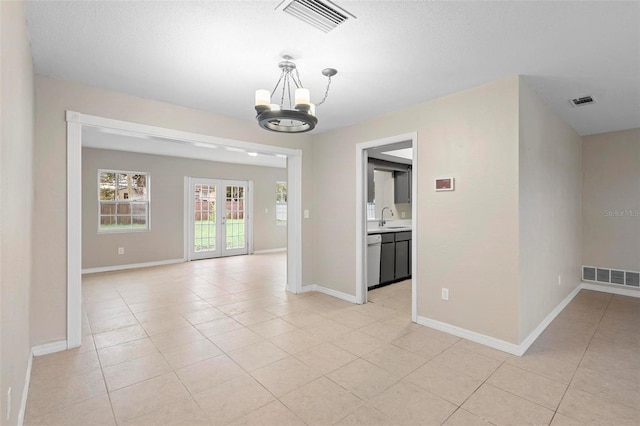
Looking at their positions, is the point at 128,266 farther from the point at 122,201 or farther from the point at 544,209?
the point at 544,209

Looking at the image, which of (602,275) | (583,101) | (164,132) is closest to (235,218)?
(164,132)

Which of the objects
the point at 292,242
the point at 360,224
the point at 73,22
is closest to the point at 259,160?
the point at 292,242

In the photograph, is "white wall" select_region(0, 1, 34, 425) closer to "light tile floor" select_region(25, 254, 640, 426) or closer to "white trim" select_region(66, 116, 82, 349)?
"light tile floor" select_region(25, 254, 640, 426)

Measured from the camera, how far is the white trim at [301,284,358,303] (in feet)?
14.2

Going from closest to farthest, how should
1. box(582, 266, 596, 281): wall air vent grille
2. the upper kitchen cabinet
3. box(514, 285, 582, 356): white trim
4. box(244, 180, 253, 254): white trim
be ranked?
1. box(514, 285, 582, 356): white trim
2. box(582, 266, 596, 281): wall air vent grille
3. the upper kitchen cabinet
4. box(244, 180, 253, 254): white trim

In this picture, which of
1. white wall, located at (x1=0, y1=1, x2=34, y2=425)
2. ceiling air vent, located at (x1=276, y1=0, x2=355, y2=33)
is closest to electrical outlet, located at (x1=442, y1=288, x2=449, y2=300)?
ceiling air vent, located at (x1=276, y1=0, x2=355, y2=33)

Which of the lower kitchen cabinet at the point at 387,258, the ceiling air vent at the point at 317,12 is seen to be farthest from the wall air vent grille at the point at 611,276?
the ceiling air vent at the point at 317,12

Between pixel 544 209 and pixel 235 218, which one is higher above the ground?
pixel 544 209

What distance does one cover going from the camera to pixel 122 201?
21.5 feet

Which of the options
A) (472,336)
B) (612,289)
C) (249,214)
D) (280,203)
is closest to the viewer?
(472,336)

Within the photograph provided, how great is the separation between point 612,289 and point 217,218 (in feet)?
25.3

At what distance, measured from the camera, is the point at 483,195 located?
117 inches

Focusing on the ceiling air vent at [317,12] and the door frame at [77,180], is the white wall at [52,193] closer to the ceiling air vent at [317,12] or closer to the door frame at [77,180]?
the door frame at [77,180]

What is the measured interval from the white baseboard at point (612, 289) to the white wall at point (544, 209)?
1.98 ft
